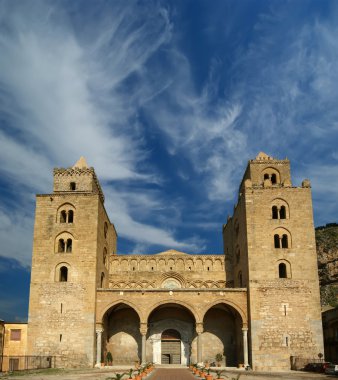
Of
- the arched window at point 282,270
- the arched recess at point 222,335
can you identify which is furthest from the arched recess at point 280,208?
the arched recess at point 222,335

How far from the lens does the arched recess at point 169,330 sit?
1388 inches

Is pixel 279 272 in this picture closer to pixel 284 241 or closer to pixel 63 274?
pixel 284 241

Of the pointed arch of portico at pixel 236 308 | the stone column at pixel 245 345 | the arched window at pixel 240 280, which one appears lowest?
the stone column at pixel 245 345

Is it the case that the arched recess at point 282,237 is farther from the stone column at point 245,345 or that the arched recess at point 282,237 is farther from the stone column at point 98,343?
the stone column at point 98,343

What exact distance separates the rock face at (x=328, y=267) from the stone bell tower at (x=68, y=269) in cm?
3141

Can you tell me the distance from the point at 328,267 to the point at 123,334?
3282 centimetres

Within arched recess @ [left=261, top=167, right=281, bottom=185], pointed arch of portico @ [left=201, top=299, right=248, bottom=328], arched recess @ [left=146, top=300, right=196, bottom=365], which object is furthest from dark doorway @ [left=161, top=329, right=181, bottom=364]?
arched recess @ [left=261, top=167, right=281, bottom=185]

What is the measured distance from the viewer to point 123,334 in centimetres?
3578

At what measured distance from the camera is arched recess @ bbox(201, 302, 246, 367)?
34844mm

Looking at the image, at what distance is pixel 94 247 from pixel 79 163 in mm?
8747

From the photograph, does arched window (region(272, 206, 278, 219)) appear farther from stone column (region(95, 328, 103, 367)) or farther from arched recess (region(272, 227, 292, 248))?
stone column (region(95, 328, 103, 367))

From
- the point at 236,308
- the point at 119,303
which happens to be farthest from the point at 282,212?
the point at 119,303

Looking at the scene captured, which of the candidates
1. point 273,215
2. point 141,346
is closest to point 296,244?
point 273,215

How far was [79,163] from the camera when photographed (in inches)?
1527
